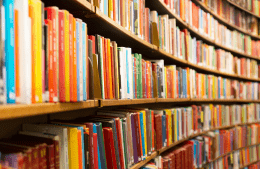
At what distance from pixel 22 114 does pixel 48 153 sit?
0.22 metres

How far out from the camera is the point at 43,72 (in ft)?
2.32

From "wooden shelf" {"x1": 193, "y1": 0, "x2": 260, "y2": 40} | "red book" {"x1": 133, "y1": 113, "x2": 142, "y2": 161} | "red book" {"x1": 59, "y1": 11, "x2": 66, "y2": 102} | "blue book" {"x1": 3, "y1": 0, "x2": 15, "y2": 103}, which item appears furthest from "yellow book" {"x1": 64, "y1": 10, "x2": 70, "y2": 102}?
"wooden shelf" {"x1": 193, "y1": 0, "x2": 260, "y2": 40}

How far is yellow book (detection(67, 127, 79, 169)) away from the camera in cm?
88

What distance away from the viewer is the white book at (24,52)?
625 millimetres

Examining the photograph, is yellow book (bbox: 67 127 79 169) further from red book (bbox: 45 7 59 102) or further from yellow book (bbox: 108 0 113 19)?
yellow book (bbox: 108 0 113 19)

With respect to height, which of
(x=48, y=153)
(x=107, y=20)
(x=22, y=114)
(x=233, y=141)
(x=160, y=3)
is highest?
(x=160, y=3)

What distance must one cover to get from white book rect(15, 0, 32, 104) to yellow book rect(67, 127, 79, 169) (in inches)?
10.9

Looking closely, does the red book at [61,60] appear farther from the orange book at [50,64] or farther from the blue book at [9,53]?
the blue book at [9,53]

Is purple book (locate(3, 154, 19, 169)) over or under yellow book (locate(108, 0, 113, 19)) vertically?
under

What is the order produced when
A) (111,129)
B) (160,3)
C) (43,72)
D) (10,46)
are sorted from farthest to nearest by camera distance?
(160,3) → (111,129) → (43,72) → (10,46)

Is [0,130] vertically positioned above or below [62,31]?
below

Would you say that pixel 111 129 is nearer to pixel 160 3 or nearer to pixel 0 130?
pixel 0 130

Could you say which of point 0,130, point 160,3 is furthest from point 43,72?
point 160,3

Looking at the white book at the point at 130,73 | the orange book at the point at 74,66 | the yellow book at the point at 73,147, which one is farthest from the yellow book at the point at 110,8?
the yellow book at the point at 73,147
